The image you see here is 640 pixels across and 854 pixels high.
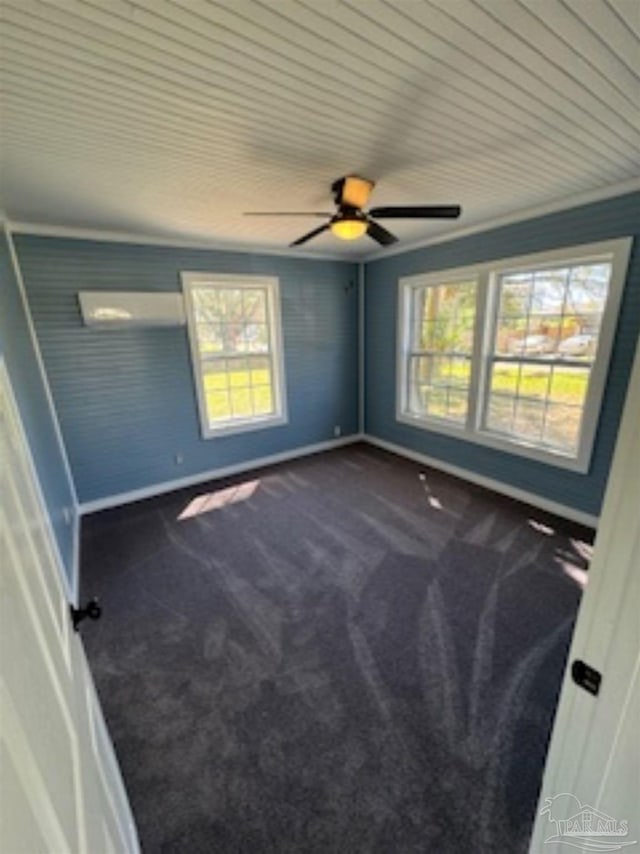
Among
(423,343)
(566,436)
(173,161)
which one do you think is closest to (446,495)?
(566,436)

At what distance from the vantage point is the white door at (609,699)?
0.66 metres

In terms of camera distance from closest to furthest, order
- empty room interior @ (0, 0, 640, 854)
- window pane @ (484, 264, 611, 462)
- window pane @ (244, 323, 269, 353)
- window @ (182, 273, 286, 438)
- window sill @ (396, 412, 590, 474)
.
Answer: empty room interior @ (0, 0, 640, 854), window pane @ (484, 264, 611, 462), window sill @ (396, 412, 590, 474), window @ (182, 273, 286, 438), window pane @ (244, 323, 269, 353)

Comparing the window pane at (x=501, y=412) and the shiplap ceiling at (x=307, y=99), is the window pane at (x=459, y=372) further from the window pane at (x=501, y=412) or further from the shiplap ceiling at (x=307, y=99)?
the shiplap ceiling at (x=307, y=99)

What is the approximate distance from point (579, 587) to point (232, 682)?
84.8 inches

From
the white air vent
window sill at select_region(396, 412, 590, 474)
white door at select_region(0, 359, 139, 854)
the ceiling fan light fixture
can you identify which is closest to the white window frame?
window sill at select_region(396, 412, 590, 474)

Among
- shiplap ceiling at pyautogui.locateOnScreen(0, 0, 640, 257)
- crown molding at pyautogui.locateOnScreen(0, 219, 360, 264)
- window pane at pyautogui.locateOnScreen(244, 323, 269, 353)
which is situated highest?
shiplap ceiling at pyautogui.locateOnScreen(0, 0, 640, 257)

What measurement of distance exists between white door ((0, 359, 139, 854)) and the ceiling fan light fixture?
1985 mm

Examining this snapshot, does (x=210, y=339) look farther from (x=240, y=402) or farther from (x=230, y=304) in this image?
(x=240, y=402)

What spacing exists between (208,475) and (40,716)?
377cm

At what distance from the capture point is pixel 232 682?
5.99ft

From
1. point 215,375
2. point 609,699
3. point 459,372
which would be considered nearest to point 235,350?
point 215,375

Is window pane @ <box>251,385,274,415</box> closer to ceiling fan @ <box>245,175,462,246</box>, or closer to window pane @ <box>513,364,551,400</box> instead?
ceiling fan @ <box>245,175,462,246</box>

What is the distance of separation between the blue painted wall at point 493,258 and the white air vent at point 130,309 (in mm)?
2394

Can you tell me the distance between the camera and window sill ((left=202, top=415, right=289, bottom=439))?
4113mm
